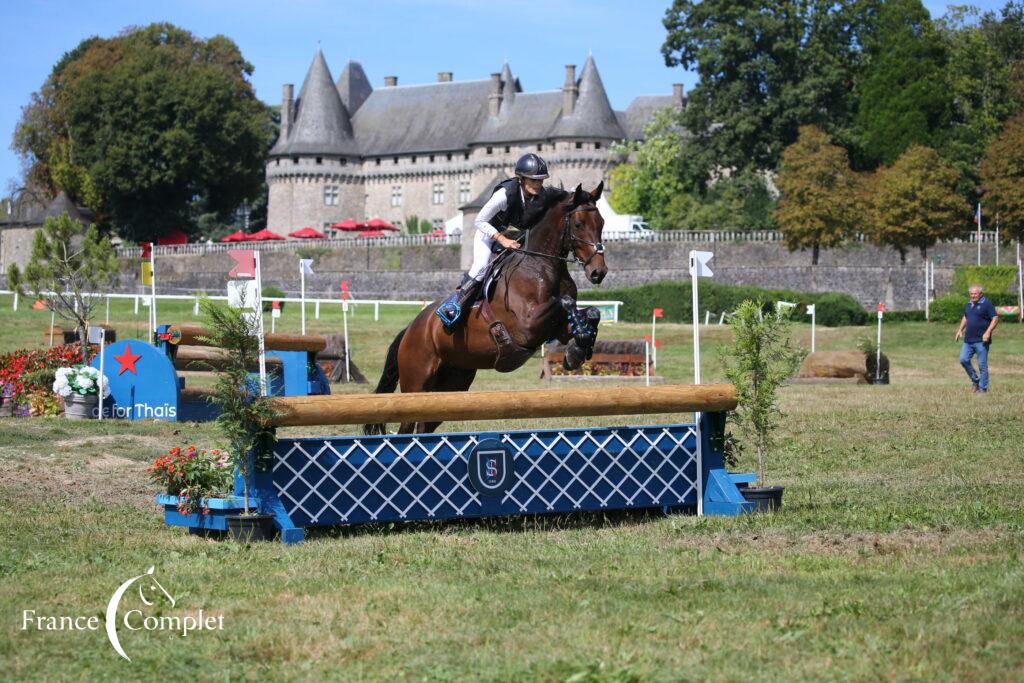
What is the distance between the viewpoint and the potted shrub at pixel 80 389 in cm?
1706

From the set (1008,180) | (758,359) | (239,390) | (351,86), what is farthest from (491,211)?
(351,86)

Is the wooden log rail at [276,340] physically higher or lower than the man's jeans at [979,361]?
higher

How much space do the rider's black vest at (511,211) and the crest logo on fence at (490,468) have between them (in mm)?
2648

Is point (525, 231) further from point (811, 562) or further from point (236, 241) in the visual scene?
point (236, 241)

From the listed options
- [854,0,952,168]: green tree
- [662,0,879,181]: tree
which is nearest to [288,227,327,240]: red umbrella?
[662,0,879,181]: tree

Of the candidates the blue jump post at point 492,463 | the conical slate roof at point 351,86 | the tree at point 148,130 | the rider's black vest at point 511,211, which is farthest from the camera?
the conical slate roof at point 351,86

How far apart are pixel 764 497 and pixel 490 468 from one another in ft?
6.70

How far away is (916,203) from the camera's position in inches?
2263

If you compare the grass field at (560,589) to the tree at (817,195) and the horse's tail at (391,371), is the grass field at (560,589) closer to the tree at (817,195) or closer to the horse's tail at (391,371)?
the horse's tail at (391,371)

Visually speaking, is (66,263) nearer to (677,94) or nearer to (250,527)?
(250,527)

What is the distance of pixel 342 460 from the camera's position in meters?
8.82

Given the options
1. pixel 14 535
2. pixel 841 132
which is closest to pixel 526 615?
pixel 14 535

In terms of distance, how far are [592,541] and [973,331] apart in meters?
14.8

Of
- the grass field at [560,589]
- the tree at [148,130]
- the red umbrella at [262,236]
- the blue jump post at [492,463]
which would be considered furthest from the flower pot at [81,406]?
the red umbrella at [262,236]
